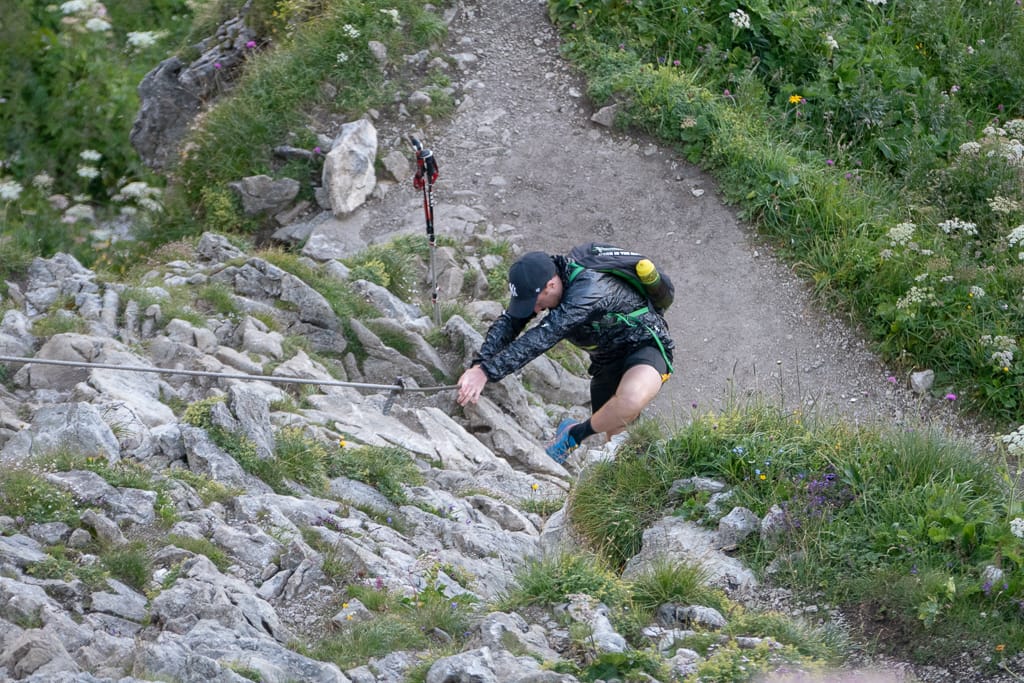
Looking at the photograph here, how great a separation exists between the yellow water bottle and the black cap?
0.61 metres

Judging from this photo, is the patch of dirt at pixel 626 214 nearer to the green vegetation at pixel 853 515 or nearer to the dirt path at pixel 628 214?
the dirt path at pixel 628 214

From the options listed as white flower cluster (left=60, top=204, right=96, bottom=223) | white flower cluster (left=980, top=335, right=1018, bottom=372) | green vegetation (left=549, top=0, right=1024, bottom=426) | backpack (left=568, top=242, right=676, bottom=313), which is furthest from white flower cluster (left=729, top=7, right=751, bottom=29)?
white flower cluster (left=60, top=204, right=96, bottom=223)

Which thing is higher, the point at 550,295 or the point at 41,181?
the point at 550,295

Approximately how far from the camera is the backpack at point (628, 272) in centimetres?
812

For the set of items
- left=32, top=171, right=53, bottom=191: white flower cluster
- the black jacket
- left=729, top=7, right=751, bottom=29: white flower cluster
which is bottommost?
left=32, top=171, right=53, bottom=191: white flower cluster

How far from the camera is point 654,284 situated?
26.8 feet

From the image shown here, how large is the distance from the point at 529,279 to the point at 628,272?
2.36ft

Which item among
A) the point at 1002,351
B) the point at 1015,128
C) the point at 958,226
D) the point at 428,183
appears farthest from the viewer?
the point at 1015,128

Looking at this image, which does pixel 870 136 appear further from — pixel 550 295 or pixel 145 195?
pixel 145 195

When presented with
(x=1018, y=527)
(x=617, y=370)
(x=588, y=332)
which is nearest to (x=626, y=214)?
(x=617, y=370)

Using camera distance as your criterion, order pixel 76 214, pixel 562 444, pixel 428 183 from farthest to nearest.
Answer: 1. pixel 76 214
2. pixel 428 183
3. pixel 562 444

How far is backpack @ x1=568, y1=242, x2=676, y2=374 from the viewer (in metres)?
8.12

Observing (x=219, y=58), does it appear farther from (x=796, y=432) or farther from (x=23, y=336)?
(x=796, y=432)

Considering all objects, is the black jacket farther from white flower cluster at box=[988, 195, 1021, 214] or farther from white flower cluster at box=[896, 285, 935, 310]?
white flower cluster at box=[988, 195, 1021, 214]
